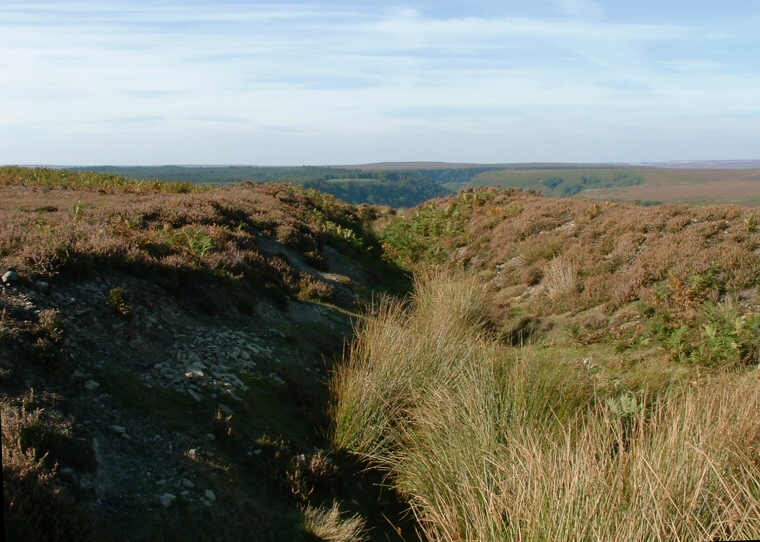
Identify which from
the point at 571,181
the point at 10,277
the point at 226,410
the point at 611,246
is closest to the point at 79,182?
the point at 10,277

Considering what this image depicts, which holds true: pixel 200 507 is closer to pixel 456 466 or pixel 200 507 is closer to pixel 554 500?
pixel 456 466

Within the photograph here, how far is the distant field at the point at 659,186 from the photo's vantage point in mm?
35562

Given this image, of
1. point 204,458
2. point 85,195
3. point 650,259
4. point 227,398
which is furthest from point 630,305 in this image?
point 85,195

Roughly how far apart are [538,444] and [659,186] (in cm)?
8765

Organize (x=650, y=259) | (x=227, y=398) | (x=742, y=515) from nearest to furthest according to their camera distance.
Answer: (x=742, y=515) → (x=227, y=398) → (x=650, y=259)

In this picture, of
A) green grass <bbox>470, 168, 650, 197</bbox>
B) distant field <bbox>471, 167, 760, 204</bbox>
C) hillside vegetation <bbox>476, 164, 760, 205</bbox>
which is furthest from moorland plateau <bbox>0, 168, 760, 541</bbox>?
green grass <bbox>470, 168, 650, 197</bbox>

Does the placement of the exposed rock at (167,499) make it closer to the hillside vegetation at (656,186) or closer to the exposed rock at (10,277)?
the exposed rock at (10,277)

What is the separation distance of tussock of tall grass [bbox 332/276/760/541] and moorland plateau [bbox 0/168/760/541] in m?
0.03

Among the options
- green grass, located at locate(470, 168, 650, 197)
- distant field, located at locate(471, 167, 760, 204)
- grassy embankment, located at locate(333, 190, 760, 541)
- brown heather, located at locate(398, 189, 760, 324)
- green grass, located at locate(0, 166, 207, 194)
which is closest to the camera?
grassy embankment, located at locate(333, 190, 760, 541)

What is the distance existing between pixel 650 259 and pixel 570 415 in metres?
6.15

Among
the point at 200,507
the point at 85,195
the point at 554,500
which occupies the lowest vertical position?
the point at 200,507

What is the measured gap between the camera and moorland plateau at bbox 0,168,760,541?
3.70 meters

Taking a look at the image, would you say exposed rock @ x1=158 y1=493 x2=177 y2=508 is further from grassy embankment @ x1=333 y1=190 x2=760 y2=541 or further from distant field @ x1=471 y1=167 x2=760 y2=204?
distant field @ x1=471 y1=167 x2=760 y2=204

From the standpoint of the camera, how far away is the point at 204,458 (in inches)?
202
